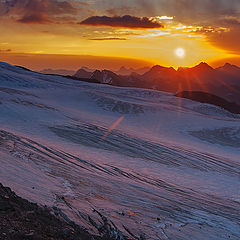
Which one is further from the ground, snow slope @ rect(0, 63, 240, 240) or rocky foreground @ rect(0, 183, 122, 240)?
rocky foreground @ rect(0, 183, 122, 240)

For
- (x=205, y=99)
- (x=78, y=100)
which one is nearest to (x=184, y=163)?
(x=78, y=100)

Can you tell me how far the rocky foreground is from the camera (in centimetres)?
593

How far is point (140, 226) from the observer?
8406 millimetres

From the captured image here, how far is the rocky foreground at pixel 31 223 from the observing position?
5.93 meters

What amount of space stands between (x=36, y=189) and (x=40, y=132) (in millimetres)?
10855

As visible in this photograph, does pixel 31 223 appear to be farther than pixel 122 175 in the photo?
No

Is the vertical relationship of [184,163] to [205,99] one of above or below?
above

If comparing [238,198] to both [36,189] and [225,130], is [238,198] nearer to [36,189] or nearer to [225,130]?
[36,189]

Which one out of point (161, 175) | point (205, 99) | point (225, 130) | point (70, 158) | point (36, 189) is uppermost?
point (36, 189)

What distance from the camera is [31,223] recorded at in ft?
21.4

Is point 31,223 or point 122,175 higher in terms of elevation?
point 31,223

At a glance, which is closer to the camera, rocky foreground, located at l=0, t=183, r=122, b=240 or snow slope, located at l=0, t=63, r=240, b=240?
rocky foreground, located at l=0, t=183, r=122, b=240

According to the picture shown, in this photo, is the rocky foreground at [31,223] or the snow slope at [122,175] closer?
the rocky foreground at [31,223]

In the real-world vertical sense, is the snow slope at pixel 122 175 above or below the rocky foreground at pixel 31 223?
below
